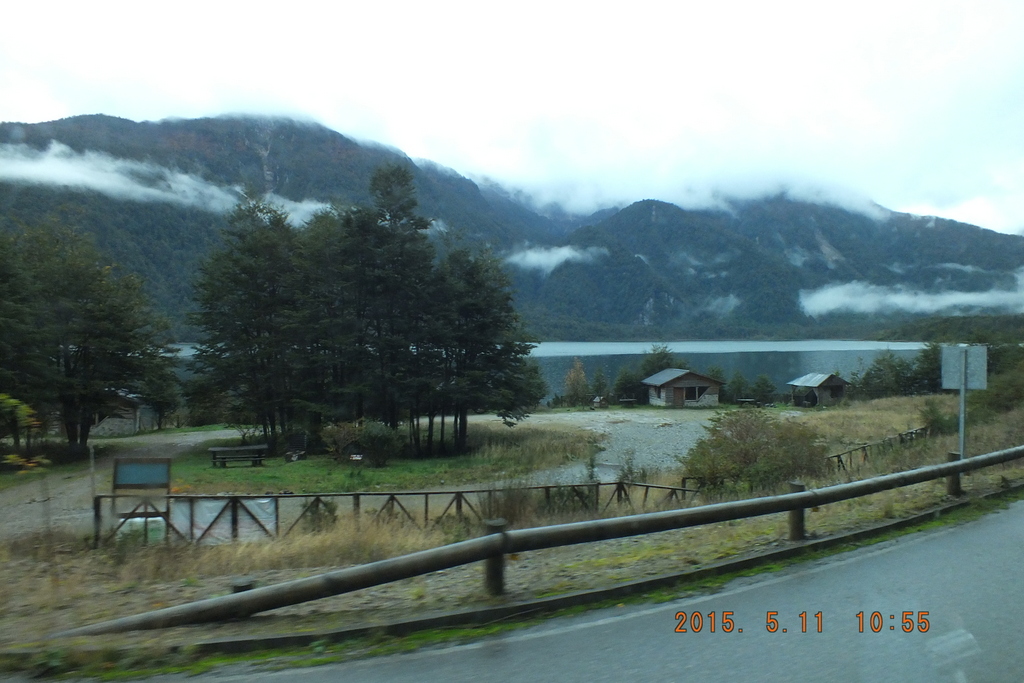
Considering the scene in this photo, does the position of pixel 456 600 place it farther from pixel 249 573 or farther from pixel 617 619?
pixel 249 573

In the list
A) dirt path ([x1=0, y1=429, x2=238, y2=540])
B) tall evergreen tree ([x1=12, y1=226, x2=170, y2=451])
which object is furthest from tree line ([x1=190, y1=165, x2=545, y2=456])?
dirt path ([x1=0, y1=429, x2=238, y2=540])

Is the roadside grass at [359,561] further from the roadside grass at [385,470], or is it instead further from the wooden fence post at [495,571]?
the roadside grass at [385,470]

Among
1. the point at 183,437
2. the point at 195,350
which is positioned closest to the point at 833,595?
the point at 195,350

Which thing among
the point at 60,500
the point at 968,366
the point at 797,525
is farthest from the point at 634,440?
the point at 797,525

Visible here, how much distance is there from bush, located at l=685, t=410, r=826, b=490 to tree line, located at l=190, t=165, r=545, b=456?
2161 centimetres

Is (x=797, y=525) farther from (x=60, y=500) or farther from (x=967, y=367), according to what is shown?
(x=60, y=500)

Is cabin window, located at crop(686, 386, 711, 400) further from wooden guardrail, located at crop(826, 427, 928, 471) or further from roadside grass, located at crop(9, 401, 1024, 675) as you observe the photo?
roadside grass, located at crop(9, 401, 1024, 675)

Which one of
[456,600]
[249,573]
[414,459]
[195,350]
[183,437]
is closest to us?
[456,600]

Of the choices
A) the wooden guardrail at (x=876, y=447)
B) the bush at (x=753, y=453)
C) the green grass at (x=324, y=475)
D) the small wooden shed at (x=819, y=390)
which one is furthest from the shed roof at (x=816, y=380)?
the bush at (x=753, y=453)

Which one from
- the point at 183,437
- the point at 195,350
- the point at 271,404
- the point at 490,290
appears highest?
the point at 490,290

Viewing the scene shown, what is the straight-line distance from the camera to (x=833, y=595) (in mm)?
5906

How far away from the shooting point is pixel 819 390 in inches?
3265

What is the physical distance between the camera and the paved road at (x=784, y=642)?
14.4ft

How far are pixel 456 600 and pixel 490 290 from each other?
35.2m
